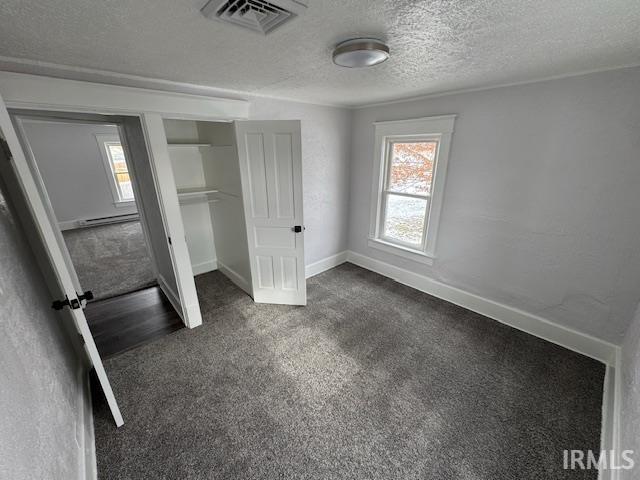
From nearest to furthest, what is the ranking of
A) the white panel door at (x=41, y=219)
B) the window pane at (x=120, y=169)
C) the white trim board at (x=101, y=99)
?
the white panel door at (x=41, y=219)
the white trim board at (x=101, y=99)
the window pane at (x=120, y=169)

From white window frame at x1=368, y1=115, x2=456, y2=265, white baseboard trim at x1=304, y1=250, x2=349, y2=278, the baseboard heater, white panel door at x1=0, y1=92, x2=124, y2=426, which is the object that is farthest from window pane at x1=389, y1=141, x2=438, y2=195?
the baseboard heater

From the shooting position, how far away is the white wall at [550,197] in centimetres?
193

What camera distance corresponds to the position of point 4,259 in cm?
126

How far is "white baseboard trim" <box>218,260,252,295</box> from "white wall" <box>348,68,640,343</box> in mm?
2458

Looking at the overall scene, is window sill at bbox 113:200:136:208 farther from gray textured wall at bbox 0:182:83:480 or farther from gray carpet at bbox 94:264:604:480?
gray textured wall at bbox 0:182:83:480

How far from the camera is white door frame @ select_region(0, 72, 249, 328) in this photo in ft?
5.35

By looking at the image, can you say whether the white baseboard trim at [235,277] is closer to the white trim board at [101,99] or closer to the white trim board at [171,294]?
the white trim board at [171,294]

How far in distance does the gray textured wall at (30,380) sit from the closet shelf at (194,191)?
1.55 m

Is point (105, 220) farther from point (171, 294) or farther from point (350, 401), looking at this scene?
point (350, 401)

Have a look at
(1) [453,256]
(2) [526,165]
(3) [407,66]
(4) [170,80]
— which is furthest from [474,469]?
(4) [170,80]

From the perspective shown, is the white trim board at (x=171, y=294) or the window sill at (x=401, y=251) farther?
the window sill at (x=401, y=251)

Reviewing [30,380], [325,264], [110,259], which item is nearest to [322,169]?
[325,264]

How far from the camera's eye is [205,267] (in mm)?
3930

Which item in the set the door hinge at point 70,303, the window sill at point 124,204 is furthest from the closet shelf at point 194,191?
the window sill at point 124,204
